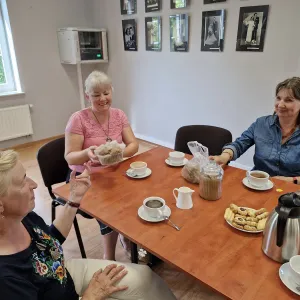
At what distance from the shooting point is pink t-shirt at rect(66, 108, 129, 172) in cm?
179

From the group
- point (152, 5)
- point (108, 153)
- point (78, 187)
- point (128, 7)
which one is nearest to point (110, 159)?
point (108, 153)

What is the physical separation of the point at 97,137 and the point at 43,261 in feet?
3.23

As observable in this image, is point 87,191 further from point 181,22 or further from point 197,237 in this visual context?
point 181,22

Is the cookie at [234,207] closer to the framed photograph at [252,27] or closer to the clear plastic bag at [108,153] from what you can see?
the clear plastic bag at [108,153]

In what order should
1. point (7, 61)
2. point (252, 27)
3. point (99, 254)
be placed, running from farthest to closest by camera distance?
point (7, 61)
point (252, 27)
point (99, 254)

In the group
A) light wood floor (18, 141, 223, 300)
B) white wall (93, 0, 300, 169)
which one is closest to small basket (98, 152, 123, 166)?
light wood floor (18, 141, 223, 300)

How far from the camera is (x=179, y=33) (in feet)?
11.3

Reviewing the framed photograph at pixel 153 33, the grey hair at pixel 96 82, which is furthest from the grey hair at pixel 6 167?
the framed photograph at pixel 153 33

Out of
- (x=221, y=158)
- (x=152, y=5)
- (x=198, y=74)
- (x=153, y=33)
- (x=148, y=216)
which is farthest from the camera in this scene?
(x=153, y=33)

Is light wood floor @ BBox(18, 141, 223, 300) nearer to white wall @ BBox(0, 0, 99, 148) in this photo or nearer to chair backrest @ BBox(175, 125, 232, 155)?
chair backrest @ BBox(175, 125, 232, 155)

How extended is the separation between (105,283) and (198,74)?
2.88 meters

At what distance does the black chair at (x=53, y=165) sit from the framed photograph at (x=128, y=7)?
9.03 feet

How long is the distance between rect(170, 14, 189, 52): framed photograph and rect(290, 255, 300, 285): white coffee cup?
9.96ft

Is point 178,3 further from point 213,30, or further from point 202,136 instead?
point 202,136
